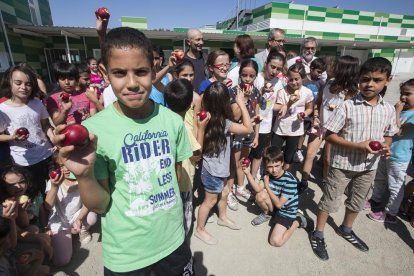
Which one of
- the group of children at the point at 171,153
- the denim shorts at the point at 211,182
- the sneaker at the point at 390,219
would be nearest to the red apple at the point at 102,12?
the group of children at the point at 171,153

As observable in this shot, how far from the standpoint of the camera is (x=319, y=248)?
2.57 metres

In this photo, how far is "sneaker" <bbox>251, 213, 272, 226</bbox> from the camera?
120 inches

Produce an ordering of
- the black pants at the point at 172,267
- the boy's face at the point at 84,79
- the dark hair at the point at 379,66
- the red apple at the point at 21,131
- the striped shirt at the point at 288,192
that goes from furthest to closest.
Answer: the boy's face at the point at 84,79
the striped shirt at the point at 288,192
the red apple at the point at 21,131
the dark hair at the point at 379,66
the black pants at the point at 172,267

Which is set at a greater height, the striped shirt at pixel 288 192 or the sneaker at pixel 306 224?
the striped shirt at pixel 288 192

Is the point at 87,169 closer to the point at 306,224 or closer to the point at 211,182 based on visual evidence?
the point at 211,182

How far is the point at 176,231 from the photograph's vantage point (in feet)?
4.73

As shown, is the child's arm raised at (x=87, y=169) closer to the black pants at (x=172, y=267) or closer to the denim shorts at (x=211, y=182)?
the black pants at (x=172, y=267)

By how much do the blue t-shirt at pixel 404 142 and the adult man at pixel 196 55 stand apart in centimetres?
284

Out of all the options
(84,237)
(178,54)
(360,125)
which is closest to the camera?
(360,125)

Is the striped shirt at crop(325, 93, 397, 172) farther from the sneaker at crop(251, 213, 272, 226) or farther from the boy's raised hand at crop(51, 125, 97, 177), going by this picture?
the boy's raised hand at crop(51, 125, 97, 177)

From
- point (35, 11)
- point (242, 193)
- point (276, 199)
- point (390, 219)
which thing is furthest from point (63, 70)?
point (35, 11)

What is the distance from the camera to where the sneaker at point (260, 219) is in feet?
10.0

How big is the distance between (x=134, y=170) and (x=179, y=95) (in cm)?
113

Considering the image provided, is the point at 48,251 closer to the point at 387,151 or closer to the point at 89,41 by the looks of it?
the point at 387,151
